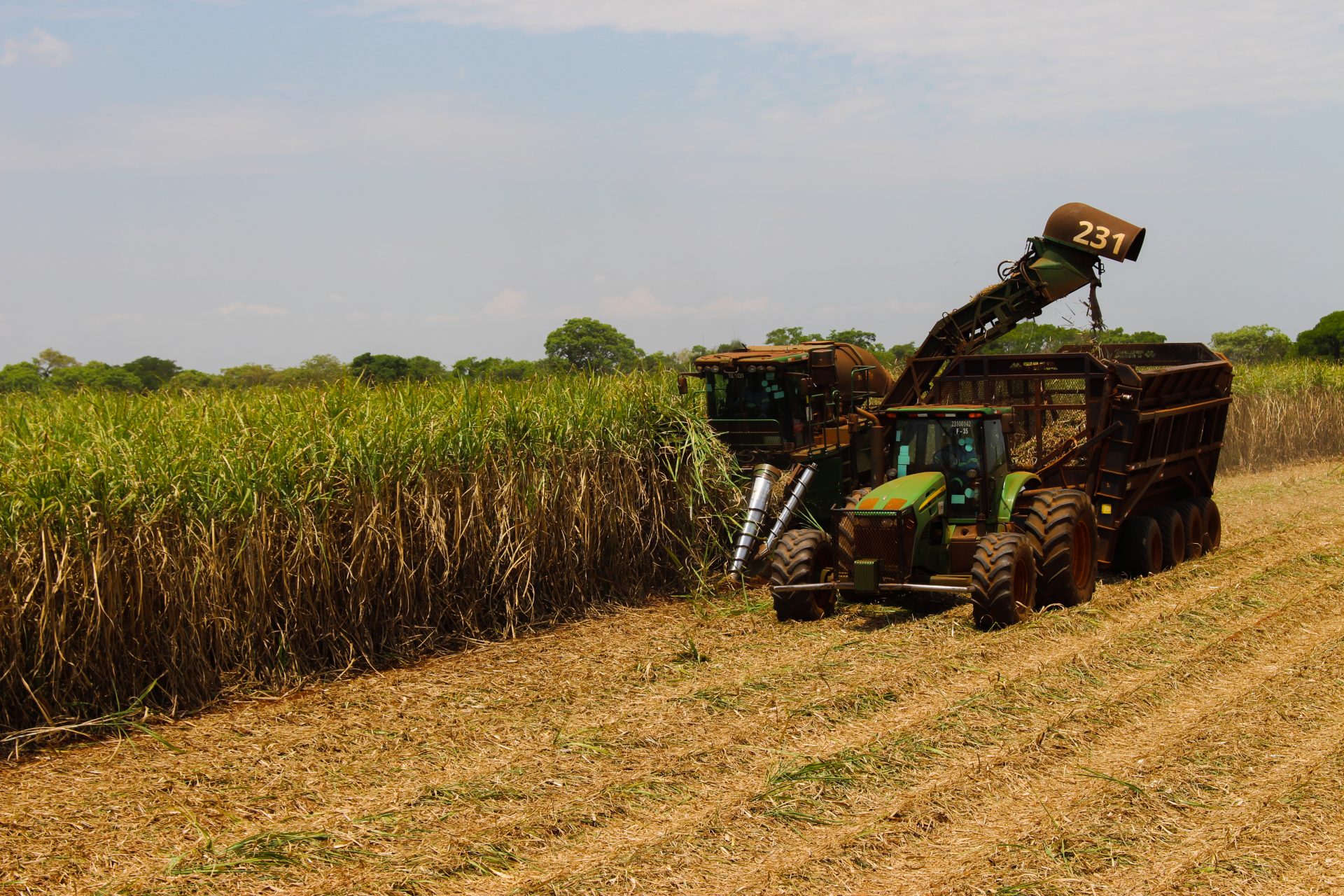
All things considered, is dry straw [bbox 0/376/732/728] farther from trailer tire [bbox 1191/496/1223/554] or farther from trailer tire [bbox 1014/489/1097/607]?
Result: trailer tire [bbox 1191/496/1223/554]

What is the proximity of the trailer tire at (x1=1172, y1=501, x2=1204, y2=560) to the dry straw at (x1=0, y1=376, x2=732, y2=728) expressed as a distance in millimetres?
5032

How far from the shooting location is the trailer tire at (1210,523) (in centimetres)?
1363

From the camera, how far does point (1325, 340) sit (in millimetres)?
41906

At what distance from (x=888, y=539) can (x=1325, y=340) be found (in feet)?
126

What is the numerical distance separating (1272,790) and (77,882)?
5.81 metres

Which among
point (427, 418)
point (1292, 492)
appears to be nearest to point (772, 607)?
point (427, 418)

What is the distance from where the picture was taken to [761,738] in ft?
23.6

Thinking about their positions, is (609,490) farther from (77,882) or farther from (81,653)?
(77,882)

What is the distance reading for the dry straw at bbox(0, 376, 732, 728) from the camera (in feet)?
25.3

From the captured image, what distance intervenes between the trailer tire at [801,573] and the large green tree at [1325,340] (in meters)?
36.2

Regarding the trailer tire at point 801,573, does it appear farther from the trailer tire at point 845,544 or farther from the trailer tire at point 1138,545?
the trailer tire at point 1138,545

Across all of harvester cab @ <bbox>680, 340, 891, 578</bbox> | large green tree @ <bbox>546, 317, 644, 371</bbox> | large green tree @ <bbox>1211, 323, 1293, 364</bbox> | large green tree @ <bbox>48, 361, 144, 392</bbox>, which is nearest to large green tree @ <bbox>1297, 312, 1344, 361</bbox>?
large green tree @ <bbox>1211, 323, 1293, 364</bbox>

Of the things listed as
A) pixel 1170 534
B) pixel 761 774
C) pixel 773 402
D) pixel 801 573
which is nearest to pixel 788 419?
pixel 773 402

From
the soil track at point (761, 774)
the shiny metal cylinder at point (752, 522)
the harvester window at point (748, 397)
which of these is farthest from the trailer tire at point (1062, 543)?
the harvester window at point (748, 397)
